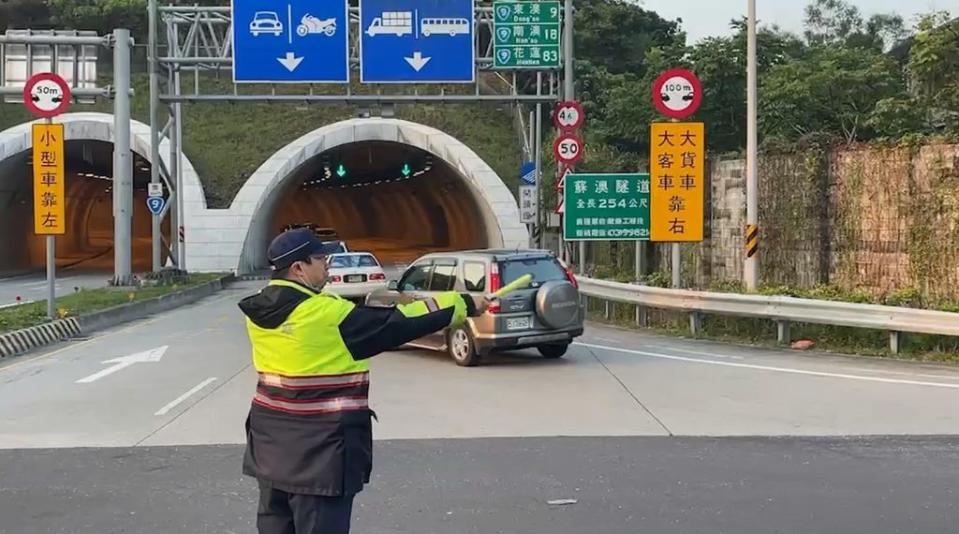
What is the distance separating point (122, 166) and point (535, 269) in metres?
17.1

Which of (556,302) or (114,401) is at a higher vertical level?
(556,302)

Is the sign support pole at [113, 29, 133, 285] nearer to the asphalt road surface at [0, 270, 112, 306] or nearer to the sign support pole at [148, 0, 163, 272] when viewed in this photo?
the sign support pole at [148, 0, 163, 272]

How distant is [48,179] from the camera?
18.8m

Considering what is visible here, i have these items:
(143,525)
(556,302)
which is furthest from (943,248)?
(143,525)

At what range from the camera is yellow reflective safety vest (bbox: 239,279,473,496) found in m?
3.81

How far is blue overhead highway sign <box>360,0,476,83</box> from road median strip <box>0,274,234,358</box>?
741cm

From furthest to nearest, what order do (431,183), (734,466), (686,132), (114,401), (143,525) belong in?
1. (431,183)
2. (686,132)
3. (114,401)
4. (734,466)
5. (143,525)

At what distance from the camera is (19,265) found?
42531 mm

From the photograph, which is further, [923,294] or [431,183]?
[431,183]

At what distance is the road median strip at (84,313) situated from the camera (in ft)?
52.2

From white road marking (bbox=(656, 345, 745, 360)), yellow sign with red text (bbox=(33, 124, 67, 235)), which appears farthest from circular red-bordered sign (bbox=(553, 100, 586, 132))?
yellow sign with red text (bbox=(33, 124, 67, 235))

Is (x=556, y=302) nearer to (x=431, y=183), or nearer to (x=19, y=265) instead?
(x=19, y=265)

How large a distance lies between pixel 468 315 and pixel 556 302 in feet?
28.1

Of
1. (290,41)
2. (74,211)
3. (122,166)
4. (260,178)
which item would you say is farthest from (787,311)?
(74,211)
